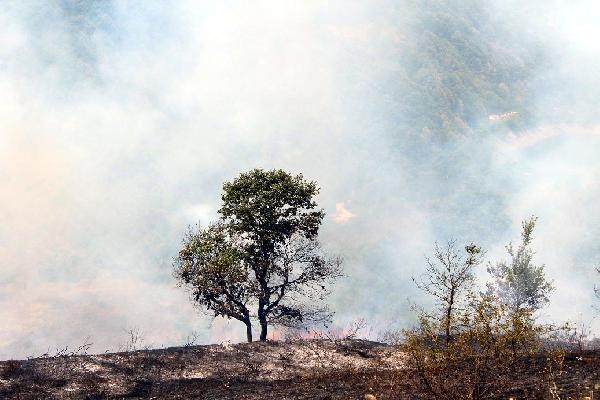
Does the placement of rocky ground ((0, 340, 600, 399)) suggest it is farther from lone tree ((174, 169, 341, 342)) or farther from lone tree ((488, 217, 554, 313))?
lone tree ((488, 217, 554, 313))

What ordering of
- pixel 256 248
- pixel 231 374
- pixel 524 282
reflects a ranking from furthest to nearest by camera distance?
pixel 524 282 → pixel 256 248 → pixel 231 374

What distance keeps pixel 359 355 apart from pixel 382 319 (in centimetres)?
14652

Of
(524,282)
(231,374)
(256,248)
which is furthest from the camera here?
(524,282)

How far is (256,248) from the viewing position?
37188 millimetres

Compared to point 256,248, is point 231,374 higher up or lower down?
lower down

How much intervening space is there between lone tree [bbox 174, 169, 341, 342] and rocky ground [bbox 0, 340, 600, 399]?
474 centimetres

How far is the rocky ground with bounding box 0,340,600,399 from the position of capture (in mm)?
21609

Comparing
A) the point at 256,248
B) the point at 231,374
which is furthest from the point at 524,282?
the point at 231,374

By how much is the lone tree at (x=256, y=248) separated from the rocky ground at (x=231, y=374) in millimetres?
4739

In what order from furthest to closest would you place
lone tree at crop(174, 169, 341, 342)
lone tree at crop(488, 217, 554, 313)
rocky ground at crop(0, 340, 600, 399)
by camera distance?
lone tree at crop(488, 217, 554, 313) → lone tree at crop(174, 169, 341, 342) → rocky ground at crop(0, 340, 600, 399)

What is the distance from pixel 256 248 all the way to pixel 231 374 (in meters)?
11.6

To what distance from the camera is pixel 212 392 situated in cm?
2303

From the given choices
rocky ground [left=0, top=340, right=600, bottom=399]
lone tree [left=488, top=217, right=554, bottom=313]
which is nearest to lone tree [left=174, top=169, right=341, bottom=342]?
rocky ground [left=0, top=340, right=600, bottom=399]

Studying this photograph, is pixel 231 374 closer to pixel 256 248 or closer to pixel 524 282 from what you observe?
pixel 256 248
